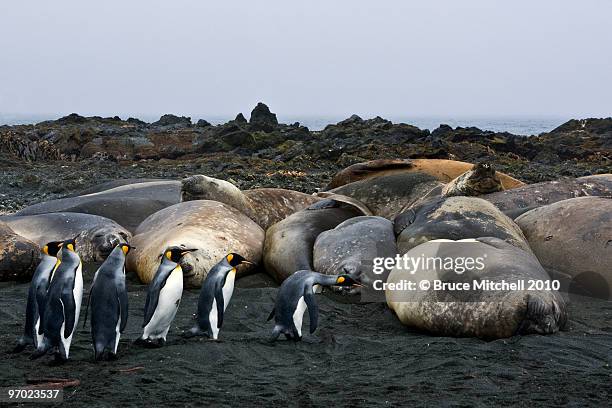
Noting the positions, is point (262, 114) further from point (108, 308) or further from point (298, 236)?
point (108, 308)

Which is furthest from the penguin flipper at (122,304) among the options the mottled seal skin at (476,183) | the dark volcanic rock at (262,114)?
the dark volcanic rock at (262,114)

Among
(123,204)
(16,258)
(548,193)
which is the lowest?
(16,258)

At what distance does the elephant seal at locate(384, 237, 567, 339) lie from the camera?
20.0 feet

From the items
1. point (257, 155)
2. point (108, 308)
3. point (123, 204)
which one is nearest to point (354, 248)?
point (108, 308)

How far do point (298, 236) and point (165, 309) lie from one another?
3.08 meters

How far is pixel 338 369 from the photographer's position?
546cm

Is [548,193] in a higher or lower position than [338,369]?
higher

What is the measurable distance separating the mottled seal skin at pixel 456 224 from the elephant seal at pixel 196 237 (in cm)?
177

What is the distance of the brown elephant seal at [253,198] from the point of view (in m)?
10.4

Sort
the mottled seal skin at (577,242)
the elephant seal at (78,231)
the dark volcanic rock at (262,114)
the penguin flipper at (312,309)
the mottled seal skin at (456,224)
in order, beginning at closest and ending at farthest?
the penguin flipper at (312,309), the mottled seal skin at (577,242), the mottled seal skin at (456,224), the elephant seal at (78,231), the dark volcanic rock at (262,114)

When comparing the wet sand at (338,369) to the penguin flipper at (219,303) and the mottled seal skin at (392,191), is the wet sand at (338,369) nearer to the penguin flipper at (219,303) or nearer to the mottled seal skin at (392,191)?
the penguin flipper at (219,303)

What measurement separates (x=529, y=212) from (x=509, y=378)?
400 centimetres

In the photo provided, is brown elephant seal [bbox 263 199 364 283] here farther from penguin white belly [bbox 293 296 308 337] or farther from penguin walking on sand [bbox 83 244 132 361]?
penguin walking on sand [bbox 83 244 132 361]

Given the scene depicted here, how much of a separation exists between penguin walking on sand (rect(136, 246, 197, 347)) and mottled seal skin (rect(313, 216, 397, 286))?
87.0 inches
